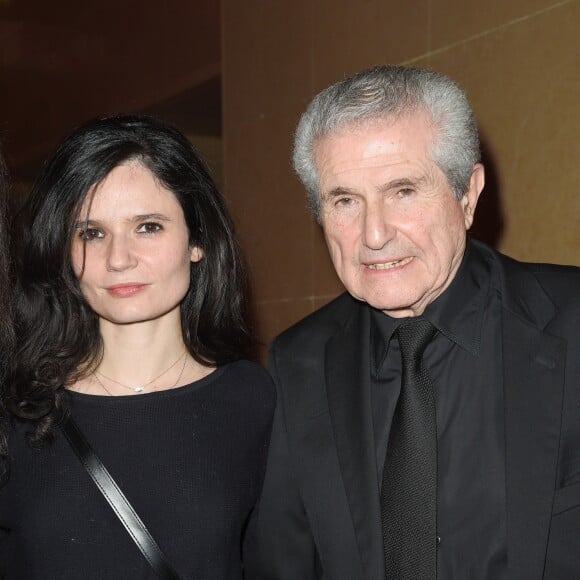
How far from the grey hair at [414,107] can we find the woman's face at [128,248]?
0.52 m

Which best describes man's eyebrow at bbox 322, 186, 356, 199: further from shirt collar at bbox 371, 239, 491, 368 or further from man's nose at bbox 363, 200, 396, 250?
shirt collar at bbox 371, 239, 491, 368

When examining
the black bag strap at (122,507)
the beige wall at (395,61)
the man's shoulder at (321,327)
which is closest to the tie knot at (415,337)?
the man's shoulder at (321,327)

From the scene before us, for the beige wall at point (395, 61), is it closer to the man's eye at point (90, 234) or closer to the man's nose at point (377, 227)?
the man's nose at point (377, 227)

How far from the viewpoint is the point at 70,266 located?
7.71ft

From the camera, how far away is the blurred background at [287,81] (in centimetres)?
342

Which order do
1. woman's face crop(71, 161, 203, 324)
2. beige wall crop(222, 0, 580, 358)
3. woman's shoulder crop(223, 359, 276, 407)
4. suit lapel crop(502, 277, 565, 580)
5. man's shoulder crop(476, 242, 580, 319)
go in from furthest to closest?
beige wall crop(222, 0, 580, 358)
woman's shoulder crop(223, 359, 276, 407)
woman's face crop(71, 161, 203, 324)
man's shoulder crop(476, 242, 580, 319)
suit lapel crop(502, 277, 565, 580)

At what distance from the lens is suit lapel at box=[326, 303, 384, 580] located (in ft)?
6.37

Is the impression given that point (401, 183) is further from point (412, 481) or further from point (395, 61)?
point (395, 61)

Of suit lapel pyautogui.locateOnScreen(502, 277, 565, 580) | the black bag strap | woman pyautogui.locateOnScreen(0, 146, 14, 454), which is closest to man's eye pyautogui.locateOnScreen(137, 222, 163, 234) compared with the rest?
woman pyautogui.locateOnScreen(0, 146, 14, 454)

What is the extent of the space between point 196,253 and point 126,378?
0.43m

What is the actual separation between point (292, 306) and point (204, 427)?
3.00 metres

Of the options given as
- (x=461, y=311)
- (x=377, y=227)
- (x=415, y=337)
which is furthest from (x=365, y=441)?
(x=377, y=227)

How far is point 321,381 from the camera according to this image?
2.20 meters

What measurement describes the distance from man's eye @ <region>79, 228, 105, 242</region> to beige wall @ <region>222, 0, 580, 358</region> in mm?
1917
